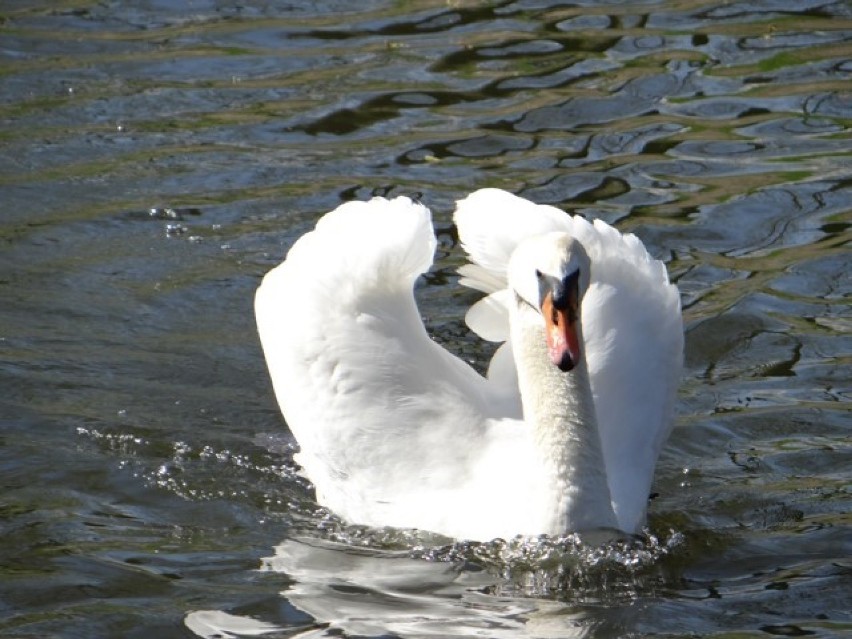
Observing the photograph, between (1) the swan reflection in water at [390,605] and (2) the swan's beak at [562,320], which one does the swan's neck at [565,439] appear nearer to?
(2) the swan's beak at [562,320]

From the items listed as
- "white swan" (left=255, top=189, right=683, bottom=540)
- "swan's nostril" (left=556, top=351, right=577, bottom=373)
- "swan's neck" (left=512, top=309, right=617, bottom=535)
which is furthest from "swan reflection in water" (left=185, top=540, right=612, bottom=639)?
"swan's nostril" (left=556, top=351, right=577, bottom=373)

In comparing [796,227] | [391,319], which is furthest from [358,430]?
[796,227]

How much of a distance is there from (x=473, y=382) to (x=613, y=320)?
0.63m

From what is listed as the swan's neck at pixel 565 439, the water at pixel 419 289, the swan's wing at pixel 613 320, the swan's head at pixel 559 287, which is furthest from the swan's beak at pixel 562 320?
the swan's wing at pixel 613 320

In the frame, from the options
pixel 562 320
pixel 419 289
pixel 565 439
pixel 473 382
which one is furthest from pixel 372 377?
pixel 419 289

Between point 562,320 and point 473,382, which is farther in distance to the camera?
point 473,382

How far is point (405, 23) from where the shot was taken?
1314 centimetres

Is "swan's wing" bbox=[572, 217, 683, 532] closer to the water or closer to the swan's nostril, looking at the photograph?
the water

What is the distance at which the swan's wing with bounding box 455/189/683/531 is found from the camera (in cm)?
698

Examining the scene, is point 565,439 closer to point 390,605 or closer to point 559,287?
point 559,287

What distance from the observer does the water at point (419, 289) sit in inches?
245

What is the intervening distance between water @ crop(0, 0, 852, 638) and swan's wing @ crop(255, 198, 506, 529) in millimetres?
234

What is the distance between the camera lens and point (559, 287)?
606cm

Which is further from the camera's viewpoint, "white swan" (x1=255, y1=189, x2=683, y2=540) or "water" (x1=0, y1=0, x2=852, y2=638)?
"white swan" (x1=255, y1=189, x2=683, y2=540)
